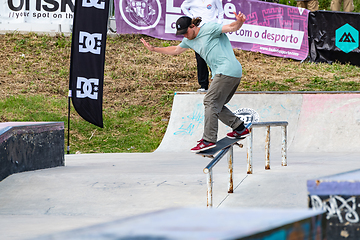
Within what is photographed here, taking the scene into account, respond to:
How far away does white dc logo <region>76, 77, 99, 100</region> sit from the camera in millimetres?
8852

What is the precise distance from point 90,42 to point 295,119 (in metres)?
4.95

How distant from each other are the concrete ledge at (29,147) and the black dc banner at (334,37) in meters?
10.3

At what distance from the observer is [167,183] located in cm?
512

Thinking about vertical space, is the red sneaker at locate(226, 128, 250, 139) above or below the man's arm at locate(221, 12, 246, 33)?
below

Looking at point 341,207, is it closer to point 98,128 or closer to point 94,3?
point 94,3

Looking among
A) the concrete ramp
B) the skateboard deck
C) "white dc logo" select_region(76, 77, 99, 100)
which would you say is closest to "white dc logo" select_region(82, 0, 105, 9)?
"white dc logo" select_region(76, 77, 99, 100)

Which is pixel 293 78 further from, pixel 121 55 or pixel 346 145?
pixel 121 55

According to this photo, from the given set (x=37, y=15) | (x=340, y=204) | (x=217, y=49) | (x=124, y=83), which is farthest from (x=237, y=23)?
(x=37, y=15)

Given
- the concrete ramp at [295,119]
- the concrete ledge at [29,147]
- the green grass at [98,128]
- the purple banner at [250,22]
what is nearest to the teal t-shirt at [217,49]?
the concrete ledge at [29,147]

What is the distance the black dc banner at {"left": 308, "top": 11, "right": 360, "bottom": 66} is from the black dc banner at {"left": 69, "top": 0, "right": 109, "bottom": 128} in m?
8.16

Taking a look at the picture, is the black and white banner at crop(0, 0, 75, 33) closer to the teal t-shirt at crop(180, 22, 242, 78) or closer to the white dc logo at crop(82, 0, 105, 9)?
the white dc logo at crop(82, 0, 105, 9)

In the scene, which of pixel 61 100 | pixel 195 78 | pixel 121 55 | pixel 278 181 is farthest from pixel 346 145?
pixel 121 55

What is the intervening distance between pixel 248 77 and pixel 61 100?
5.92m

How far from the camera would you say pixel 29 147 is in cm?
616
